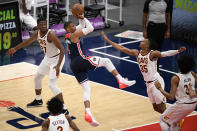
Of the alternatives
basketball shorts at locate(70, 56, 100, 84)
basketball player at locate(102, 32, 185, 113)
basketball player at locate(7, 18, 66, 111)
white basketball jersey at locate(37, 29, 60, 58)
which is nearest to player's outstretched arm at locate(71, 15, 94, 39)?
basketball player at locate(102, 32, 185, 113)

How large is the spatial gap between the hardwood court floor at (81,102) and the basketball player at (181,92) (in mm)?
1785

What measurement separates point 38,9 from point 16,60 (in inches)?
214

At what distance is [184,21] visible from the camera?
1656 centimetres

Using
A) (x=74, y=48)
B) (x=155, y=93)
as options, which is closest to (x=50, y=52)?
(x=74, y=48)

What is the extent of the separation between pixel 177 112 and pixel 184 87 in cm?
46

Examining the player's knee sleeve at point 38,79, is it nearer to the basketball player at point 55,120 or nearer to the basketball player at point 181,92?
the basketball player at point 181,92

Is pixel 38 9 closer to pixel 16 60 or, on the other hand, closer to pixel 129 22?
pixel 129 22

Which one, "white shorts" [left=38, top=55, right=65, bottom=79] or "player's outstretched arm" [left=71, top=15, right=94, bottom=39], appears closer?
"player's outstretched arm" [left=71, top=15, right=94, bottom=39]

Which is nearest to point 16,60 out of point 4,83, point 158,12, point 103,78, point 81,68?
point 4,83

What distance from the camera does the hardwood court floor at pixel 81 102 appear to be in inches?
403

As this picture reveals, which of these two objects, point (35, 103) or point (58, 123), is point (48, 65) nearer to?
point (35, 103)

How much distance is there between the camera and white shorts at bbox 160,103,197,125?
8.16m

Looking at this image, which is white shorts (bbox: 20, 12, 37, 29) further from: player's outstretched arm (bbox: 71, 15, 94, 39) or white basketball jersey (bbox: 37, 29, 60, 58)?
player's outstretched arm (bbox: 71, 15, 94, 39)

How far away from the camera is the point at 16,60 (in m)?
14.5
